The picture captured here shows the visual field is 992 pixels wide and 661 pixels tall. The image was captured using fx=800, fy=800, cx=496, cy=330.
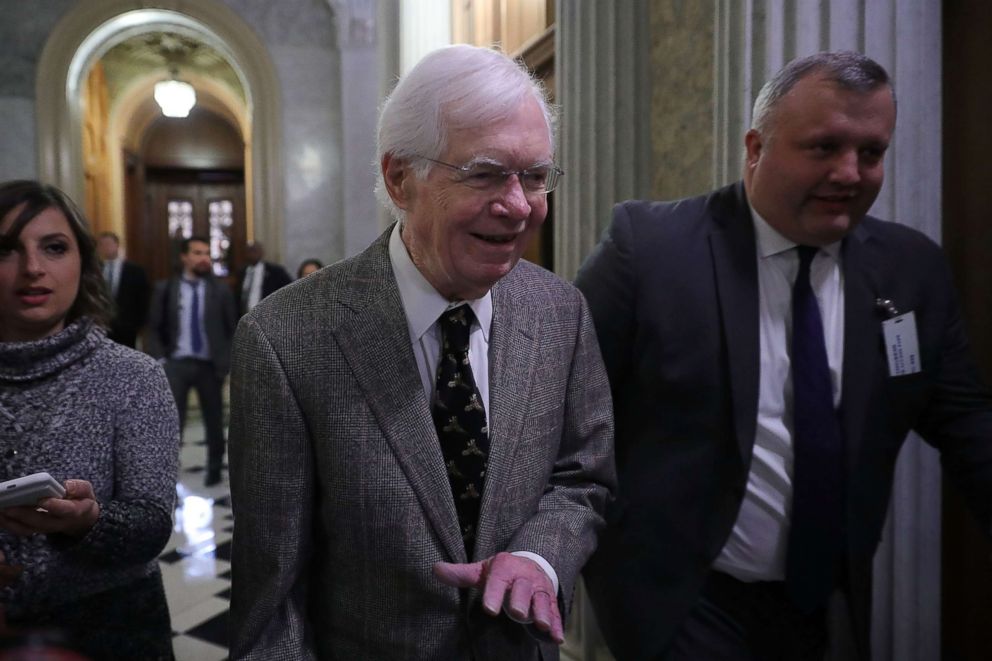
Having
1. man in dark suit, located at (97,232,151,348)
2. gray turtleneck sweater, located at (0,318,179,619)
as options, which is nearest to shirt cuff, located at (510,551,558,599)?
gray turtleneck sweater, located at (0,318,179,619)

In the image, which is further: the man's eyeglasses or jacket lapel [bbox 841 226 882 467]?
jacket lapel [bbox 841 226 882 467]

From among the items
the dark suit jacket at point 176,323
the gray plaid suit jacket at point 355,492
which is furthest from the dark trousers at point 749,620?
the dark suit jacket at point 176,323

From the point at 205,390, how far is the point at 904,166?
196 inches

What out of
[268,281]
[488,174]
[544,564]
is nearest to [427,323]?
[488,174]

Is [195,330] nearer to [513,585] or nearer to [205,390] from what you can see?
[205,390]

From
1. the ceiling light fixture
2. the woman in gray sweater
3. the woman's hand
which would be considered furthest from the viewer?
the ceiling light fixture

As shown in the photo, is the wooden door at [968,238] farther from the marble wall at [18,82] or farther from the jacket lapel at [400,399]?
the marble wall at [18,82]

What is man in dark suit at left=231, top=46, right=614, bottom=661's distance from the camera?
1.18 metres

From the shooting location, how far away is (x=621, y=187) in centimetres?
271

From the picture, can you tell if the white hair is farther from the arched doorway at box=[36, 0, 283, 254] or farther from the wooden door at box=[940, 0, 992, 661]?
the arched doorway at box=[36, 0, 283, 254]

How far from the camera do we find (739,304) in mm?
1592

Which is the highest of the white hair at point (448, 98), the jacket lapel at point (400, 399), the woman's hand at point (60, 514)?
the white hair at point (448, 98)

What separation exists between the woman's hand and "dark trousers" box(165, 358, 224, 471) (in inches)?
171

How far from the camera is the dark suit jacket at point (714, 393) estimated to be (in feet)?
5.18
